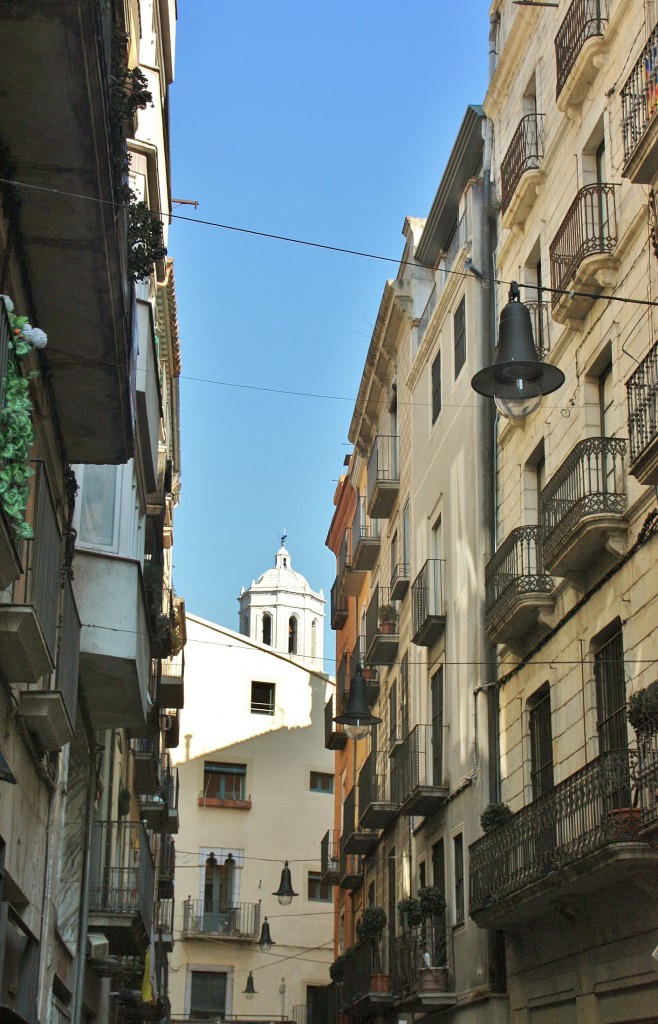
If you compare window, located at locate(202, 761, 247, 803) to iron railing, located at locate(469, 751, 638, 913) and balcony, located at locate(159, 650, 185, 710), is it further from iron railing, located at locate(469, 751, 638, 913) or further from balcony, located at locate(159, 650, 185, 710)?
iron railing, located at locate(469, 751, 638, 913)

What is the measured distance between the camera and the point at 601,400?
17281 millimetres

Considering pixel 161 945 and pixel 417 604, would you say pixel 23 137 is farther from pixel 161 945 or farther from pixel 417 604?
pixel 161 945

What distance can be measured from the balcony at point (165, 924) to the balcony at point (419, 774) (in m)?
14.2

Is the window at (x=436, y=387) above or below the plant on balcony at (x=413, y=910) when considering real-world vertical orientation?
above

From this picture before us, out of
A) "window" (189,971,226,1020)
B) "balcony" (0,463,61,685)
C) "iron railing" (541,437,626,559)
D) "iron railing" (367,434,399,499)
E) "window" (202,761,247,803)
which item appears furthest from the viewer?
"window" (202,761,247,803)

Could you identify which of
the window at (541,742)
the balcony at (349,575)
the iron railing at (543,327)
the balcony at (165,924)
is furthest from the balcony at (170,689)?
the iron railing at (543,327)

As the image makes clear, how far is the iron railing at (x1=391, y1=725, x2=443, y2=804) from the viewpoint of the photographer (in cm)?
2473

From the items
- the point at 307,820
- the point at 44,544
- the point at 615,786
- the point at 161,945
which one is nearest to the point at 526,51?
the point at 615,786

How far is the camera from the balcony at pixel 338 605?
39.7 metres

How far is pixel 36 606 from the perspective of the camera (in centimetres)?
1059

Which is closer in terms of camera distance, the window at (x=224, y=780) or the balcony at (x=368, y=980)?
the balcony at (x=368, y=980)

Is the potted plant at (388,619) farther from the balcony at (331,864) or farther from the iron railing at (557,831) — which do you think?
the iron railing at (557,831)

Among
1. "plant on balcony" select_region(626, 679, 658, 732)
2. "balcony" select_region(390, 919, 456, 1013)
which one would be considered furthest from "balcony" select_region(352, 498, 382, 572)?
"plant on balcony" select_region(626, 679, 658, 732)

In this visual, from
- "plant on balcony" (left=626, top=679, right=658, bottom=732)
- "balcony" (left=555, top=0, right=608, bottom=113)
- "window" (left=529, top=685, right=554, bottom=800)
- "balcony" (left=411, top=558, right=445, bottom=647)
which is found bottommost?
"plant on balcony" (left=626, top=679, right=658, bottom=732)
